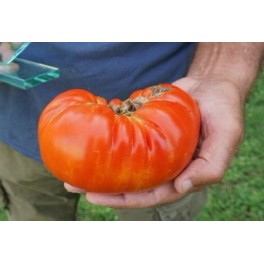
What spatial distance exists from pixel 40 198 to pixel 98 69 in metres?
0.73

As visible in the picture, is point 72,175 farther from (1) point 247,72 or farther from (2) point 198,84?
(1) point 247,72

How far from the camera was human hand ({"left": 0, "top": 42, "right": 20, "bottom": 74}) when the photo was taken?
1.59 metres

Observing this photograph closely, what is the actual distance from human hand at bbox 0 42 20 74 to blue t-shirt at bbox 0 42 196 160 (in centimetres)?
12

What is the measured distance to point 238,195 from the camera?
2771 mm

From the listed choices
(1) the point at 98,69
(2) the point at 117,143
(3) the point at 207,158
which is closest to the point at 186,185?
(3) the point at 207,158

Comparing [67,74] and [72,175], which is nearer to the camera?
[72,175]

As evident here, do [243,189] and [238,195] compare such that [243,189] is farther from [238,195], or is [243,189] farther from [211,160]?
[211,160]

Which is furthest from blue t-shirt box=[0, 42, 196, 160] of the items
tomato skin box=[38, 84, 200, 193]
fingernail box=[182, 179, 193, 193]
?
fingernail box=[182, 179, 193, 193]

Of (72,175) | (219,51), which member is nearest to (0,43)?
(72,175)

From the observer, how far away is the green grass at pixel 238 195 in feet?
8.79

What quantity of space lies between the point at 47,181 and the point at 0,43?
0.66m

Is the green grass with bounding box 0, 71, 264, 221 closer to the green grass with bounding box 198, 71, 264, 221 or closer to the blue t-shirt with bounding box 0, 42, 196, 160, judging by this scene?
the green grass with bounding box 198, 71, 264, 221

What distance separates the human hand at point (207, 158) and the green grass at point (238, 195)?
1209mm

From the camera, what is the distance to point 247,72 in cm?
179
